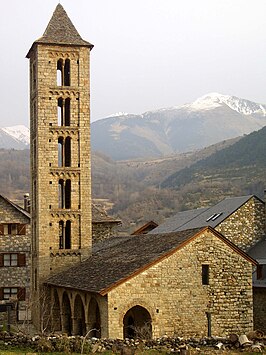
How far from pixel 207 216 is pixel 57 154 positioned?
34.7 feet

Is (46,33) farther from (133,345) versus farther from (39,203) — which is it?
(133,345)

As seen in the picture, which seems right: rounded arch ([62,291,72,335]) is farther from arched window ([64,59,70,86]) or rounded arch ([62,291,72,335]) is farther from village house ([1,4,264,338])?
arched window ([64,59,70,86])

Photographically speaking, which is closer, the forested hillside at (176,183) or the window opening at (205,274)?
the window opening at (205,274)

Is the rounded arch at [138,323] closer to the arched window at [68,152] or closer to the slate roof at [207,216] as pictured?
the slate roof at [207,216]

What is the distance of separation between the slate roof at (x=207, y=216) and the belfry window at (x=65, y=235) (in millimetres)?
8080

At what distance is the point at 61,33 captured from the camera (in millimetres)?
46562

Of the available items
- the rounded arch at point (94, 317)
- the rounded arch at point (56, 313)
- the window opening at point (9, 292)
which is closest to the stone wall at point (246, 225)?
the rounded arch at point (56, 313)

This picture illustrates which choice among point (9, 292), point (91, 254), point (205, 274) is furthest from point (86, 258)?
point (205, 274)

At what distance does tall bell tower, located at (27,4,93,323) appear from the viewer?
45062 mm

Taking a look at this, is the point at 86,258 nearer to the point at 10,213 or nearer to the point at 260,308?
the point at 10,213

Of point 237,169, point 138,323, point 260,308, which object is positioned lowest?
point 138,323

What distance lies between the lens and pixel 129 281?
3180 centimetres

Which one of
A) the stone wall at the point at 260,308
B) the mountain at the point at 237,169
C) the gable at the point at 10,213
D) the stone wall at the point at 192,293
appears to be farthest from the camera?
the mountain at the point at 237,169

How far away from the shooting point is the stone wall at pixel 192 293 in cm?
3188
